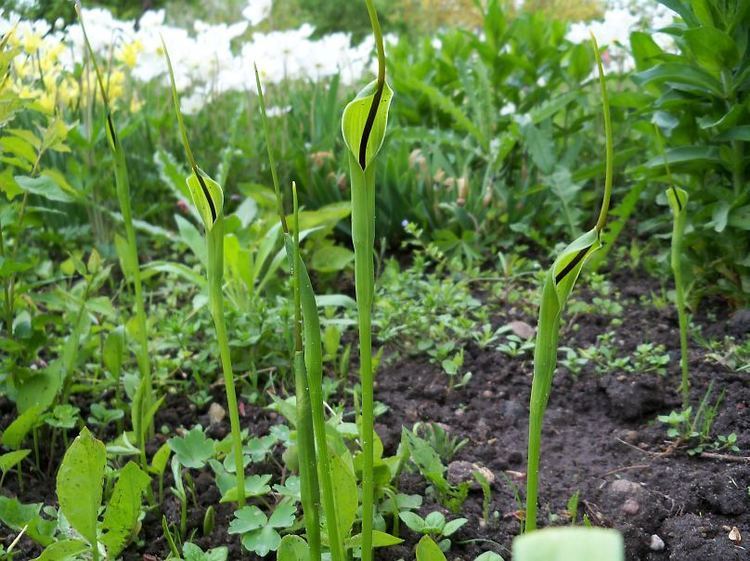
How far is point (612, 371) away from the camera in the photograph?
1.76 m

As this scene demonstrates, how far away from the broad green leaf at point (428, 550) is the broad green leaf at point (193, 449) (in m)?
0.54

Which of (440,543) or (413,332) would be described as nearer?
(440,543)

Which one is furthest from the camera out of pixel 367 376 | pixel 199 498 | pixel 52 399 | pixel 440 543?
pixel 52 399

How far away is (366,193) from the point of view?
78 cm

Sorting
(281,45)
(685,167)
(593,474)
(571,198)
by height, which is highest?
(281,45)

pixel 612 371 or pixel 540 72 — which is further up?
pixel 540 72

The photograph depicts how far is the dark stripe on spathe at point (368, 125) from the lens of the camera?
68 cm

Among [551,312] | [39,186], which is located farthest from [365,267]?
[39,186]

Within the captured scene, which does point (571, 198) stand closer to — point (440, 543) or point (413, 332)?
point (413, 332)

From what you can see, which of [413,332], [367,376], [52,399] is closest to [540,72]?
[413,332]

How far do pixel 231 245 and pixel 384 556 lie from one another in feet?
3.37

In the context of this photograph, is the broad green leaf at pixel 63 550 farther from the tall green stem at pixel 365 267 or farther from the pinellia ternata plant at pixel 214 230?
the tall green stem at pixel 365 267

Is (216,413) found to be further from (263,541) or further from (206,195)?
(206,195)

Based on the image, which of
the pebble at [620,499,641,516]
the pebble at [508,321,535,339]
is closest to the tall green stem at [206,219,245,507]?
the pebble at [620,499,641,516]
